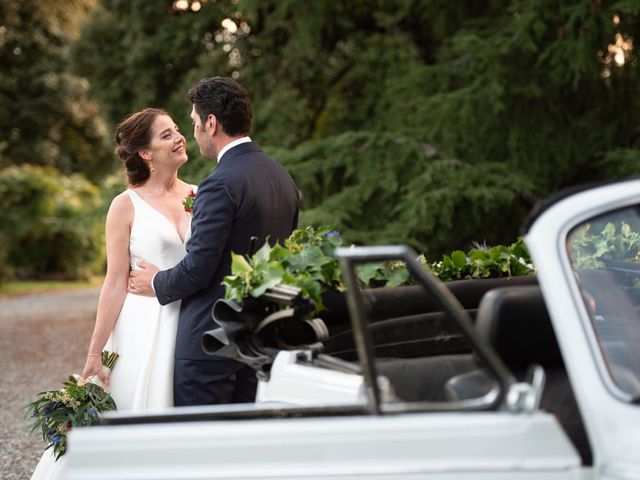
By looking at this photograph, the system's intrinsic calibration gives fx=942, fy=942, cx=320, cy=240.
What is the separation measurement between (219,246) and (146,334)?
88 cm

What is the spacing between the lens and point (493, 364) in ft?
7.22

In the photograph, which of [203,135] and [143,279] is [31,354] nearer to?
[143,279]

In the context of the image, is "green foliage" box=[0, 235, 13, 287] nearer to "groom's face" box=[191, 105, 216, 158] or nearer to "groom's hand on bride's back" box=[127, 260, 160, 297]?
"groom's hand on bride's back" box=[127, 260, 160, 297]

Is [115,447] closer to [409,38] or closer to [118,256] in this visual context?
[118,256]

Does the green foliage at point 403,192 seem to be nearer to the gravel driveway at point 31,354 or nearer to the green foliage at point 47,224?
the gravel driveway at point 31,354

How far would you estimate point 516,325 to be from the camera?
2625 mm

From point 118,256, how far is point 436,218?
6375 mm

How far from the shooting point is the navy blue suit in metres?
3.73

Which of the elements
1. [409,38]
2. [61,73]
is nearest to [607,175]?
[409,38]

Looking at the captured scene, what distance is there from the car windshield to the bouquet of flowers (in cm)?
225

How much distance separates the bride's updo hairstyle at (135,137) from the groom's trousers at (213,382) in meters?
1.16

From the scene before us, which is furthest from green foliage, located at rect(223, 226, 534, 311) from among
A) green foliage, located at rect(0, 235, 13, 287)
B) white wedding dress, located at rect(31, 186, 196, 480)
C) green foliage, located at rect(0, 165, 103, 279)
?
green foliage, located at rect(0, 165, 103, 279)

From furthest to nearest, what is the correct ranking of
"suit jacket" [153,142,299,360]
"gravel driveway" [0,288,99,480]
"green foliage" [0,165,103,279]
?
"green foliage" [0,165,103,279]
"gravel driveway" [0,288,99,480]
"suit jacket" [153,142,299,360]

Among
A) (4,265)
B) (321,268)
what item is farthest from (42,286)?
(321,268)
